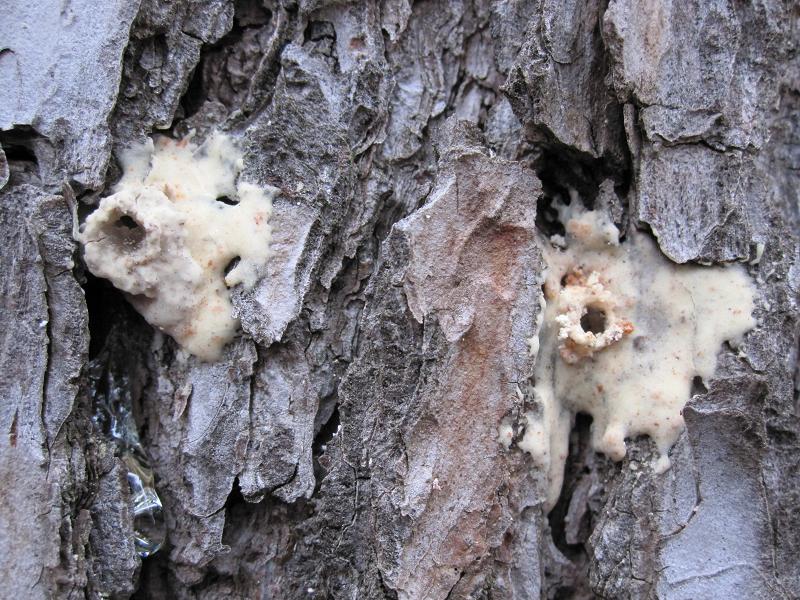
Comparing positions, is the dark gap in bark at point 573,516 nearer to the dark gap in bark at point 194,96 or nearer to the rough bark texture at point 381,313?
the rough bark texture at point 381,313

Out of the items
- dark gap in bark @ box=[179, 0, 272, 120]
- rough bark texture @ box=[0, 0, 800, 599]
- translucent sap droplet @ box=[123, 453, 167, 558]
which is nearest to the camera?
rough bark texture @ box=[0, 0, 800, 599]

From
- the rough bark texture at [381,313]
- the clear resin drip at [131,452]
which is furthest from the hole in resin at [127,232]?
→ the clear resin drip at [131,452]

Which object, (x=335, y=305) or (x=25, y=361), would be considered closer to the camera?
(x=25, y=361)

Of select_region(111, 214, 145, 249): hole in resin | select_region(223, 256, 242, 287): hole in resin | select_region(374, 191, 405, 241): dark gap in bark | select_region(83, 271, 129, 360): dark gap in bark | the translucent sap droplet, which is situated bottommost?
the translucent sap droplet

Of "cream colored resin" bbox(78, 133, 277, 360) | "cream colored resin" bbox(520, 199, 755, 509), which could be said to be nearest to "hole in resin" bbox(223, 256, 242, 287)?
"cream colored resin" bbox(78, 133, 277, 360)

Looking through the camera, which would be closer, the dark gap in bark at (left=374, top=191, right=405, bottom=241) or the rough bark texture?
the rough bark texture

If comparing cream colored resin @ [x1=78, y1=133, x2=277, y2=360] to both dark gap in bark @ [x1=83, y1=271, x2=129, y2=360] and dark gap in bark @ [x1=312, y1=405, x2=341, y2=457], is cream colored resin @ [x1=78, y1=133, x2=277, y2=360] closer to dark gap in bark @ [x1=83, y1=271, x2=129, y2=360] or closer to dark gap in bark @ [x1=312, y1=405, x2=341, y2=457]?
dark gap in bark @ [x1=83, y1=271, x2=129, y2=360]

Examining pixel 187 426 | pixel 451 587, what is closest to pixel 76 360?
pixel 187 426

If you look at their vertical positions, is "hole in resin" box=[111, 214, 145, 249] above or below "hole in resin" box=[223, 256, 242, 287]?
above

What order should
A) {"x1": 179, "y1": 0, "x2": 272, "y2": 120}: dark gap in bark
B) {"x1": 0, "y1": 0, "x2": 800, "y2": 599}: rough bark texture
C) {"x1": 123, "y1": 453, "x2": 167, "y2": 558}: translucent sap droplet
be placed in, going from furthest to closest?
1. {"x1": 179, "y1": 0, "x2": 272, "y2": 120}: dark gap in bark
2. {"x1": 123, "y1": 453, "x2": 167, "y2": 558}: translucent sap droplet
3. {"x1": 0, "y1": 0, "x2": 800, "y2": 599}: rough bark texture

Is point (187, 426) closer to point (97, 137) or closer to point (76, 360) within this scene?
point (76, 360)
